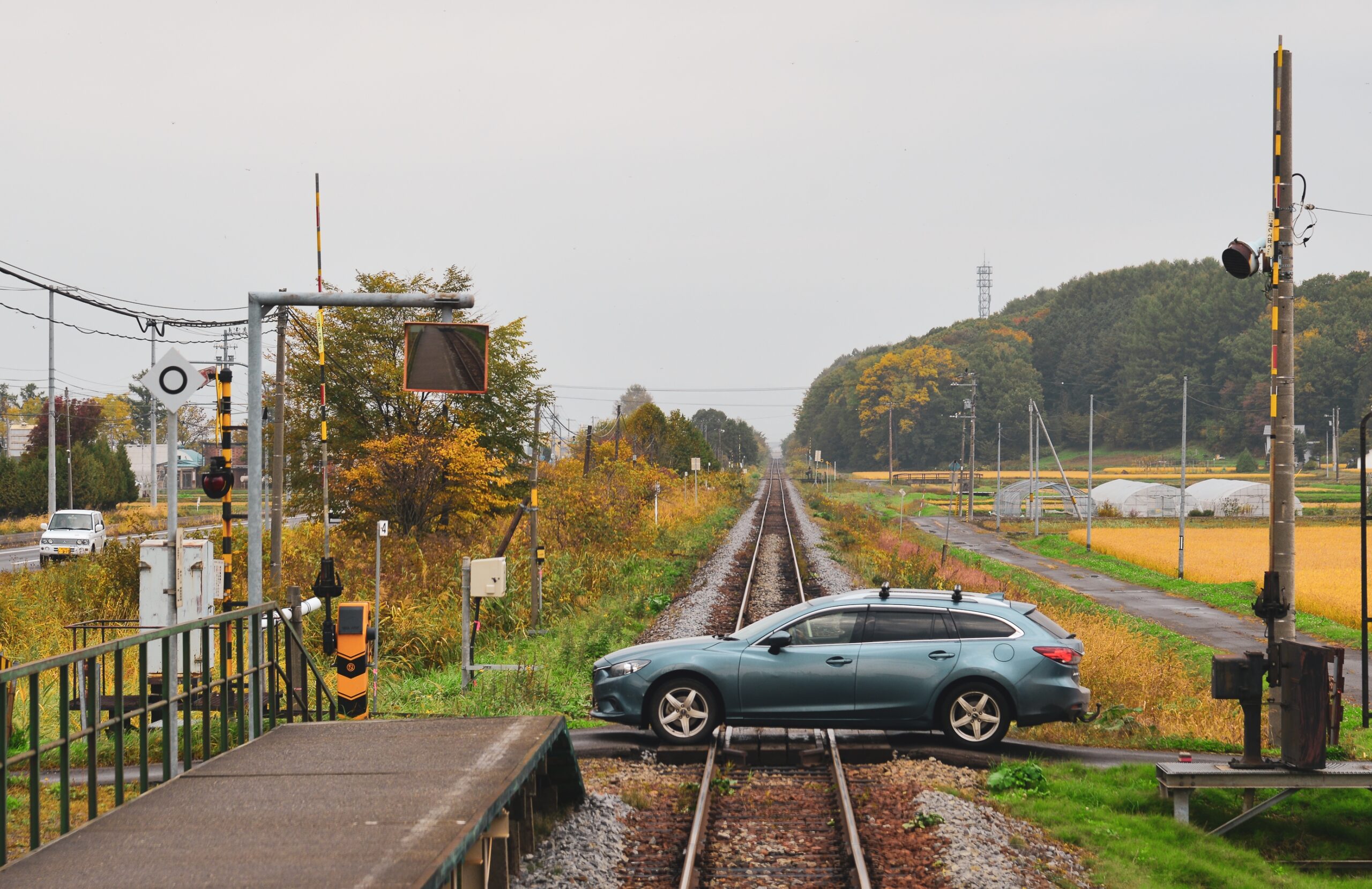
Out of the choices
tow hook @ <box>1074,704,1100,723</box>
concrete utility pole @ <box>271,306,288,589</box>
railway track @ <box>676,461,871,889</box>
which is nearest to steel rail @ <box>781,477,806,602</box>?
tow hook @ <box>1074,704,1100,723</box>

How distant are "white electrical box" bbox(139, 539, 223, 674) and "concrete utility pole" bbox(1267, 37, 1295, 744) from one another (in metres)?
10.9

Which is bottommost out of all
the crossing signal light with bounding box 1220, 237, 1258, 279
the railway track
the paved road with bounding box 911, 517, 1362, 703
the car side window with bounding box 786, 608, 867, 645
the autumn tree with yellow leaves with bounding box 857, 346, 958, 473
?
the paved road with bounding box 911, 517, 1362, 703

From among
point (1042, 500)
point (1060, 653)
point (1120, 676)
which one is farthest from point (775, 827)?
point (1042, 500)

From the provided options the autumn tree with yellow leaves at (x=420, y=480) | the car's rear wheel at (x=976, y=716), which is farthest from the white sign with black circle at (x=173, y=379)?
the autumn tree with yellow leaves at (x=420, y=480)

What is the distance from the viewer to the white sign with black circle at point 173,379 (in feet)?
33.4

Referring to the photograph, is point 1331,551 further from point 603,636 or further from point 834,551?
point 603,636

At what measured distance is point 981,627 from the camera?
37.4 feet

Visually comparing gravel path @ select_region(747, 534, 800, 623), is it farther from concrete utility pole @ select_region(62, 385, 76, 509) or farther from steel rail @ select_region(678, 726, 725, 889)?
concrete utility pole @ select_region(62, 385, 76, 509)

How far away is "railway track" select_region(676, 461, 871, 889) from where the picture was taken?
7.50 m

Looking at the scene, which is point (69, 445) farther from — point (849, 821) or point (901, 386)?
point (901, 386)

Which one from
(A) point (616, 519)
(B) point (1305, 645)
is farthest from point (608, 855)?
(A) point (616, 519)

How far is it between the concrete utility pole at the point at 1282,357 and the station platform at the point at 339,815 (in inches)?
325

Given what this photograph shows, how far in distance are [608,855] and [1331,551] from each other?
140 ft

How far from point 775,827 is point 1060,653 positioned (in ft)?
13.2
